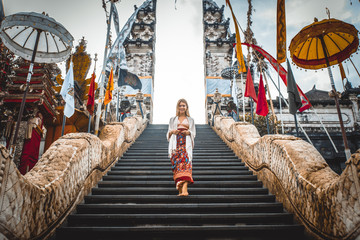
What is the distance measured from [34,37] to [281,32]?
201 inches

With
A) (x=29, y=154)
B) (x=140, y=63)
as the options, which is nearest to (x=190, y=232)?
(x=29, y=154)

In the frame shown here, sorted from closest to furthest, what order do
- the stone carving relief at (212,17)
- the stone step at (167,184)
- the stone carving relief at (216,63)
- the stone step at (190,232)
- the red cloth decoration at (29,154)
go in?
1. the stone step at (190,232)
2. the stone step at (167,184)
3. the red cloth decoration at (29,154)
4. the stone carving relief at (216,63)
5. the stone carving relief at (212,17)

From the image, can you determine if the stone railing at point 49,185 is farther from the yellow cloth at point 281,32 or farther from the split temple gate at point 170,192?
the yellow cloth at point 281,32

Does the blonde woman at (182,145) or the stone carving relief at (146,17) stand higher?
the stone carving relief at (146,17)

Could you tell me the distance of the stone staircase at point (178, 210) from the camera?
2863 mm

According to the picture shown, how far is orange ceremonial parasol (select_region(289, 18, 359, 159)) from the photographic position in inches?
148

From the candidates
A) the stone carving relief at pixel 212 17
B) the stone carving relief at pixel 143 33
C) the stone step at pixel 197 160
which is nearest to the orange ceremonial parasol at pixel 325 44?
the stone step at pixel 197 160

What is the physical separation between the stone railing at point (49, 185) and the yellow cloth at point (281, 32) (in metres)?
4.21

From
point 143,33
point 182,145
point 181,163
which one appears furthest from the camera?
point 143,33

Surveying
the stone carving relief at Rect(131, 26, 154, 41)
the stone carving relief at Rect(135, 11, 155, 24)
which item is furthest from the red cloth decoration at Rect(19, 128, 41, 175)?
the stone carving relief at Rect(135, 11, 155, 24)

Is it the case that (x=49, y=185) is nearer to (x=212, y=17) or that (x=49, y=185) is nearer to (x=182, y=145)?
(x=182, y=145)

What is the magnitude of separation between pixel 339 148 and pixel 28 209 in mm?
13177

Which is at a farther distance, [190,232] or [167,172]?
[167,172]

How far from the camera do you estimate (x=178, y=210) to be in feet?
11.2
